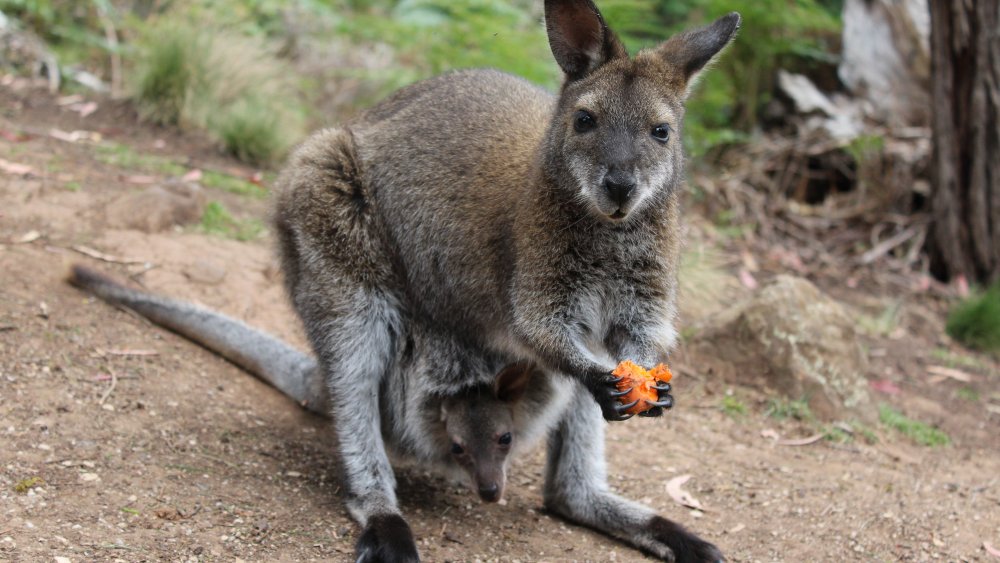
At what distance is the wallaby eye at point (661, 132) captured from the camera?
3.70 meters

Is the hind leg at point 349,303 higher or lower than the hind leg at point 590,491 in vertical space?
higher

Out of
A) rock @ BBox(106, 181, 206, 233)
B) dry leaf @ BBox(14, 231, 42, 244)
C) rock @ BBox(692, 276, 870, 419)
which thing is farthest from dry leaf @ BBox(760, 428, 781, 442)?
dry leaf @ BBox(14, 231, 42, 244)

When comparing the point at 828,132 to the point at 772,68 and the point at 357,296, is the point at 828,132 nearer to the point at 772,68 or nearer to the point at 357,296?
the point at 772,68

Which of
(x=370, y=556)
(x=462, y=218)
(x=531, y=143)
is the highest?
(x=531, y=143)

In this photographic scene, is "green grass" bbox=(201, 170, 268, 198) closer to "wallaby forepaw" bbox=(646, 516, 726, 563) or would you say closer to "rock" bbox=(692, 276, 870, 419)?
"rock" bbox=(692, 276, 870, 419)

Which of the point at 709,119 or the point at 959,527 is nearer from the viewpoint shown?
the point at 959,527

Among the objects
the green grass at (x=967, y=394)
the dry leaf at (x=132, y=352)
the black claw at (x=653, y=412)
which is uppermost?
the black claw at (x=653, y=412)

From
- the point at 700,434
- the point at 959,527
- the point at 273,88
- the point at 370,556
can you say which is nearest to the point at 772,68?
the point at 273,88

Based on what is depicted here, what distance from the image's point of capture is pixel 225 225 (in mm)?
6801

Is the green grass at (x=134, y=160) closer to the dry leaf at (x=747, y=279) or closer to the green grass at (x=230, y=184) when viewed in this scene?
the green grass at (x=230, y=184)

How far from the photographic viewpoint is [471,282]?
4.14 m

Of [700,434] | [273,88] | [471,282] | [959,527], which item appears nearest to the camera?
[471,282]

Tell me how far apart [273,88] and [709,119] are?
174 inches

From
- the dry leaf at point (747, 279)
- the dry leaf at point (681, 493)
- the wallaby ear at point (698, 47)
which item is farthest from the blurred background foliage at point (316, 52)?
the dry leaf at point (681, 493)
